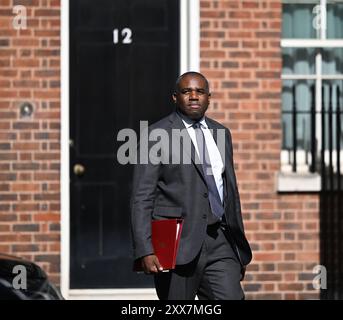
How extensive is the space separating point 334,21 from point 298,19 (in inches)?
13.3

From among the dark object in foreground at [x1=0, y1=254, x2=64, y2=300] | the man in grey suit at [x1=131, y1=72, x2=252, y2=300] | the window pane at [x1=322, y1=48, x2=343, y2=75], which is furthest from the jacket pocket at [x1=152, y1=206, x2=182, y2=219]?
the window pane at [x1=322, y1=48, x2=343, y2=75]

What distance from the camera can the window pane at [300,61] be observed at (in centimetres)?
914

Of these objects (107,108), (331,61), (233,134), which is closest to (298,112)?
(331,61)

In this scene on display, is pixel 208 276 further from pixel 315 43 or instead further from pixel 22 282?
pixel 315 43

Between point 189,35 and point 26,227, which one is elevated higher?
point 189,35

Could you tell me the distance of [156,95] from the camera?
9109 millimetres

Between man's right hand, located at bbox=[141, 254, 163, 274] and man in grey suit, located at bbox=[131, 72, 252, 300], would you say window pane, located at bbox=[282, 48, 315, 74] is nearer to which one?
man in grey suit, located at bbox=[131, 72, 252, 300]

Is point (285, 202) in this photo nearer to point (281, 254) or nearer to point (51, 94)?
point (281, 254)

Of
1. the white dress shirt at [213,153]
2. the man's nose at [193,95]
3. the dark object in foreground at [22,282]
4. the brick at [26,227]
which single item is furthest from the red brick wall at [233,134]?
the man's nose at [193,95]

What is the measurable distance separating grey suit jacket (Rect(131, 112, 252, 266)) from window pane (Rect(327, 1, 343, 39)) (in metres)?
3.67

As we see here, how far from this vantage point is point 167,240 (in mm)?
5629

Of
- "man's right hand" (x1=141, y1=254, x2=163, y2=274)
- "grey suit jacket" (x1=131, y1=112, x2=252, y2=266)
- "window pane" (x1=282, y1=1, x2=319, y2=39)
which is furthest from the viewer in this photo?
"window pane" (x1=282, y1=1, x2=319, y2=39)

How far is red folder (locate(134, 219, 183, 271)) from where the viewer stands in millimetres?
5613
